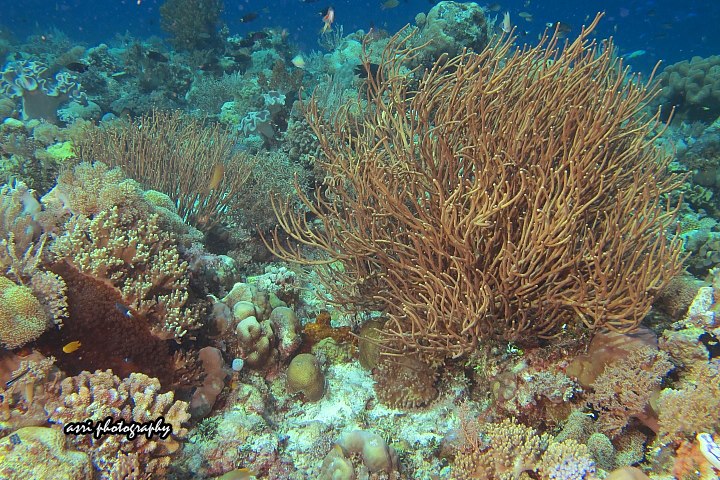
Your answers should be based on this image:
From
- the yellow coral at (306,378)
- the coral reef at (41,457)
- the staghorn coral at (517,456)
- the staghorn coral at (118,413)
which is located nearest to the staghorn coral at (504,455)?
the staghorn coral at (517,456)

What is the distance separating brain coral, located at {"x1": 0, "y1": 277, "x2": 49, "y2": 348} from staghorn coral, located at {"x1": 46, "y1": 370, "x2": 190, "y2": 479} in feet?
1.43

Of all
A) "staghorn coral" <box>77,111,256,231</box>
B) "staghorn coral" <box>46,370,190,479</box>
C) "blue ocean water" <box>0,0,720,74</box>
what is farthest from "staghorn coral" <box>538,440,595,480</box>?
"blue ocean water" <box>0,0,720,74</box>

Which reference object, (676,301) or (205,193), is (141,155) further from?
(676,301)

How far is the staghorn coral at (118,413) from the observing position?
8.28 feet

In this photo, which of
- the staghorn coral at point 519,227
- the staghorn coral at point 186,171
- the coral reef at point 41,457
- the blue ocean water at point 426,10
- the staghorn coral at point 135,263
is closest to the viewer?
the coral reef at point 41,457

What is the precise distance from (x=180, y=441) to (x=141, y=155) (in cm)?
465

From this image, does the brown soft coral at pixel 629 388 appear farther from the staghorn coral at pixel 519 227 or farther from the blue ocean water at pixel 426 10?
the blue ocean water at pixel 426 10

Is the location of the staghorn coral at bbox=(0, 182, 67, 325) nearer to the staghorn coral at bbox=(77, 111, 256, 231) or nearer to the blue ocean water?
the staghorn coral at bbox=(77, 111, 256, 231)

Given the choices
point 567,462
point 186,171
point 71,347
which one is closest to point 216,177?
point 186,171

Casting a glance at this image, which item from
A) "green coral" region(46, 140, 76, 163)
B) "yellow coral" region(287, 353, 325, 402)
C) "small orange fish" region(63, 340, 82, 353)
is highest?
"green coral" region(46, 140, 76, 163)

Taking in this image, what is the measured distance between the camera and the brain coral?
106 inches

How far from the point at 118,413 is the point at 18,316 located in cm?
98

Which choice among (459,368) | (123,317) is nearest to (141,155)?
(123,317)

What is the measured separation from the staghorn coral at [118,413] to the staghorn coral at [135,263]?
0.61 meters
